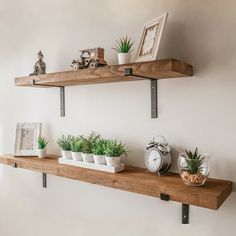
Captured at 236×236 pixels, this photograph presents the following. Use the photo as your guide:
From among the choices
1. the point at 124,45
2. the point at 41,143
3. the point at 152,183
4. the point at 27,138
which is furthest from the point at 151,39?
the point at 27,138

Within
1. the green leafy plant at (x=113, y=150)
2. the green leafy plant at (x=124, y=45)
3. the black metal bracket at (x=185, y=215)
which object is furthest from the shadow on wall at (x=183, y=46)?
the black metal bracket at (x=185, y=215)

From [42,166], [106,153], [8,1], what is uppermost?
[8,1]

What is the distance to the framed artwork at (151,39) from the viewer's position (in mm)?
1267

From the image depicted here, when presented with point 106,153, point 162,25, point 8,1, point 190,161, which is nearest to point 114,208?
point 106,153

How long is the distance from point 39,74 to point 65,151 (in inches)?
20.1

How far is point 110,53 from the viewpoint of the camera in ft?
5.20

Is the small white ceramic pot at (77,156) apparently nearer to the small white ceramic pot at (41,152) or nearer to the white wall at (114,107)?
the white wall at (114,107)

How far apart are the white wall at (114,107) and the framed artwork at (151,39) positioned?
0.31 ft

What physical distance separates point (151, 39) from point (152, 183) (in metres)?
0.67

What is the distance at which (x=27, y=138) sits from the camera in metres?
1.94

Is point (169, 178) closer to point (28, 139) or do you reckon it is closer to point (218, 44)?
point (218, 44)

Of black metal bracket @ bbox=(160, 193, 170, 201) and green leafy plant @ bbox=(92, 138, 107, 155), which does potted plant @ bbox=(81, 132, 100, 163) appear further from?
black metal bracket @ bbox=(160, 193, 170, 201)

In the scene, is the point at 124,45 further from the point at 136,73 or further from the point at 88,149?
the point at 88,149

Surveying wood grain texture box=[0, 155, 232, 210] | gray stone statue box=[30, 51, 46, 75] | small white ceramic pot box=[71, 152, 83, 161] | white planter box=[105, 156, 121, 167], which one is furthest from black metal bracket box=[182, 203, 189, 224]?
gray stone statue box=[30, 51, 46, 75]
